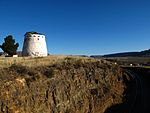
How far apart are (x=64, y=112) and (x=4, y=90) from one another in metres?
8.52

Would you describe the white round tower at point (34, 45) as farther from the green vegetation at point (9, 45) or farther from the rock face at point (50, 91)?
the rock face at point (50, 91)

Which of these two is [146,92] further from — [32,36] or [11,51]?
[11,51]

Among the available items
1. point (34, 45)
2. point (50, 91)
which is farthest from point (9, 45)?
point (50, 91)

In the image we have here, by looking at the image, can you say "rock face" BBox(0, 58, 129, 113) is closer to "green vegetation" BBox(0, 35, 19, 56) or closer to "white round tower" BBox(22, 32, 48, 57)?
"white round tower" BBox(22, 32, 48, 57)

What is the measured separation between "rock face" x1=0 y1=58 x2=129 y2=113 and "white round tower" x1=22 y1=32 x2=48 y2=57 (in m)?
21.5

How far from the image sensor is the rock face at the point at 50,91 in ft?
60.0

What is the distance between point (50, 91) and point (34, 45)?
33.9 meters

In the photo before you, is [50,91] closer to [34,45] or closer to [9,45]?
[34,45]

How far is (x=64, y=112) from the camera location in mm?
24344

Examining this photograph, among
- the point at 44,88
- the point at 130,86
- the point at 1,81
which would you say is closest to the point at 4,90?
the point at 1,81

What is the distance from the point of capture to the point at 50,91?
22.9m

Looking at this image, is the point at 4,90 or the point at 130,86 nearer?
the point at 4,90

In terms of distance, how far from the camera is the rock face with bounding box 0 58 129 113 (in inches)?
720

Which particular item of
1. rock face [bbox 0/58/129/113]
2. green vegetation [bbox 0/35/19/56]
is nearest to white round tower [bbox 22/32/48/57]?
green vegetation [bbox 0/35/19/56]
